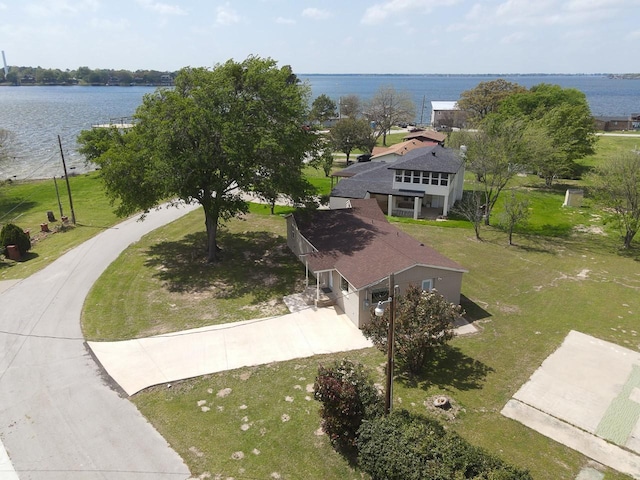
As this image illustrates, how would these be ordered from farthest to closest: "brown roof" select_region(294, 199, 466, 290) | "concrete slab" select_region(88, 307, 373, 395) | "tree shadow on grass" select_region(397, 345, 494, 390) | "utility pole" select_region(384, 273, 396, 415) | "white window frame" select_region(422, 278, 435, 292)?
"white window frame" select_region(422, 278, 435, 292) < "brown roof" select_region(294, 199, 466, 290) < "concrete slab" select_region(88, 307, 373, 395) < "tree shadow on grass" select_region(397, 345, 494, 390) < "utility pole" select_region(384, 273, 396, 415)

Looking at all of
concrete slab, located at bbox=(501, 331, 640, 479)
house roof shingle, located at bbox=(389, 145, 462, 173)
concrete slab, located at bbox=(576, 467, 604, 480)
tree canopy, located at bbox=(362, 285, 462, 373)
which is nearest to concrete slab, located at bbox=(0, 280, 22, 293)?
tree canopy, located at bbox=(362, 285, 462, 373)

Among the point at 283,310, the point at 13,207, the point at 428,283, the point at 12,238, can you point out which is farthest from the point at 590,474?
the point at 13,207

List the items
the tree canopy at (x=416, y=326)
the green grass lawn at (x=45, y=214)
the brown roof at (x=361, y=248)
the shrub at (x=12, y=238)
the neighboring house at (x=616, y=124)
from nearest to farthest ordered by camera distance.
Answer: the tree canopy at (x=416, y=326), the brown roof at (x=361, y=248), the green grass lawn at (x=45, y=214), the shrub at (x=12, y=238), the neighboring house at (x=616, y=124)

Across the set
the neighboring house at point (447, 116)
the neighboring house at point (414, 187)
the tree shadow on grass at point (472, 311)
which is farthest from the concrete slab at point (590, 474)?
the neighboring house at point (447, 116)

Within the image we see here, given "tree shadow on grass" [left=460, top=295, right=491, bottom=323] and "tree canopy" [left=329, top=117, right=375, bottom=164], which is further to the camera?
"tree canopy" [left=329, top=117, right=375, bottom=164]

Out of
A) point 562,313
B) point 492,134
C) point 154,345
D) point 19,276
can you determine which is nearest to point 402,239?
point 562,313

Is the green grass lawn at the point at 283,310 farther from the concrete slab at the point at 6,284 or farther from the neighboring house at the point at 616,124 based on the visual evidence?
the neighboring house at the point at 616,124

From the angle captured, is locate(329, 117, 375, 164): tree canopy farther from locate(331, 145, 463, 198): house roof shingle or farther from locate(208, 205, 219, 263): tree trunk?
locate(208, 205, 219, 263): tree trunk
